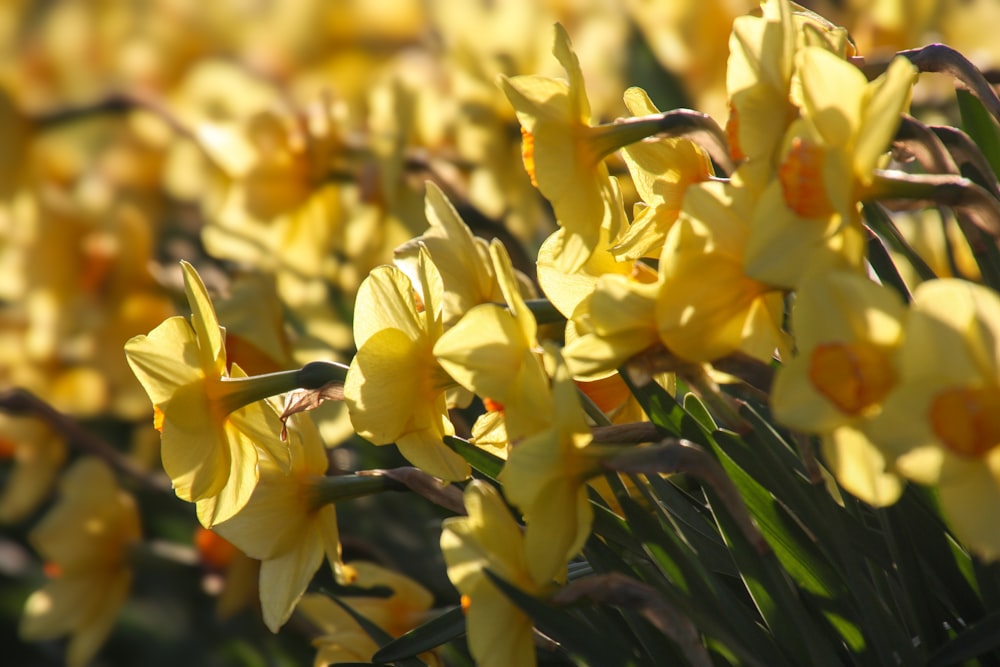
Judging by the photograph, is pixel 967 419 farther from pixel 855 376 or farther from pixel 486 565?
pixel 486 565

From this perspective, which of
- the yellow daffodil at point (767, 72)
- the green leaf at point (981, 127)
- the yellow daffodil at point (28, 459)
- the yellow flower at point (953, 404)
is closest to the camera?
the yellow flower at point (953, 404)

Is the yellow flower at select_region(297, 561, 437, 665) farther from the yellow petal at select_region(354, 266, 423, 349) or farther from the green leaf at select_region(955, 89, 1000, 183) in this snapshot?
the green leaf at select_region(955, 89, 1000, 183)

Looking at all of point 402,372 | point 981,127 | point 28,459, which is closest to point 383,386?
point 402,372

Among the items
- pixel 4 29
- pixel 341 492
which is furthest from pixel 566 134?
pixel 4 29

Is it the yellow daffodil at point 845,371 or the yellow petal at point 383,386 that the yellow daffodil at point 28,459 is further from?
the yellow daffodil at point 845,371

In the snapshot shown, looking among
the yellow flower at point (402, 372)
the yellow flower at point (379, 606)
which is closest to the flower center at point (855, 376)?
the yellow flower at point (402, 372)

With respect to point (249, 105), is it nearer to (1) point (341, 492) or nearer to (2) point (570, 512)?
(1) point (341, 492)

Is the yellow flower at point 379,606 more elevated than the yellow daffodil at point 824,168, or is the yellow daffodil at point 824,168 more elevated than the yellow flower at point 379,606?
the yellow daffodil at point 824,168
